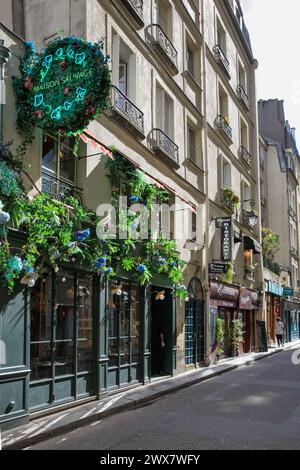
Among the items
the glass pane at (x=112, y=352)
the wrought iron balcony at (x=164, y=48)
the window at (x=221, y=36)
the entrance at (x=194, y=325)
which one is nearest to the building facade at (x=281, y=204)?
the window at (x=221, y=36)

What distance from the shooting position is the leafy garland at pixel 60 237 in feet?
25.9

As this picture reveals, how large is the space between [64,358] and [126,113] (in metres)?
6.17

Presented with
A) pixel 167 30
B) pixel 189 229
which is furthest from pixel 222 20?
pixel 189 229

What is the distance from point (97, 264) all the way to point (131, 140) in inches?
176

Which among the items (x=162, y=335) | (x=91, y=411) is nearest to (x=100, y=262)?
(x=91, y=411)

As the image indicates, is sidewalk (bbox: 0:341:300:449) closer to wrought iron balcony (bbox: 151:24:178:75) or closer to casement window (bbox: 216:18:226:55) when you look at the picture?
wrought iron balcony (bbox: 151:24:178:75)

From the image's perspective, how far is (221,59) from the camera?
21.3m

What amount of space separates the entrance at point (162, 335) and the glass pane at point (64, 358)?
15.5ft

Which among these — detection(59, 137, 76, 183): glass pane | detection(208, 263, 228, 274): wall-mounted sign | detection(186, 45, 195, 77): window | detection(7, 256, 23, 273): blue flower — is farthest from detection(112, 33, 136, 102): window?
detection(208, 263, 228, 274): wall-mounted sign

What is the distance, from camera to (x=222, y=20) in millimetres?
22766

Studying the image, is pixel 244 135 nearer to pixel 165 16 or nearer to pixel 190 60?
pixel 190 60

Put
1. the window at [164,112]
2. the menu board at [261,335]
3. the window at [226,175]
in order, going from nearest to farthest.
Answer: the window at [164,112]
the window at [226,175]
the menu board at [261,335]

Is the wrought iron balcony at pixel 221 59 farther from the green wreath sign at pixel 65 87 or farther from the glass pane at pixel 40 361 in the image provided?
the glass pane at pixel 40 361

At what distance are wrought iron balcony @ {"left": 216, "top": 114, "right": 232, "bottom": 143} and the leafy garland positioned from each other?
9.17 m
